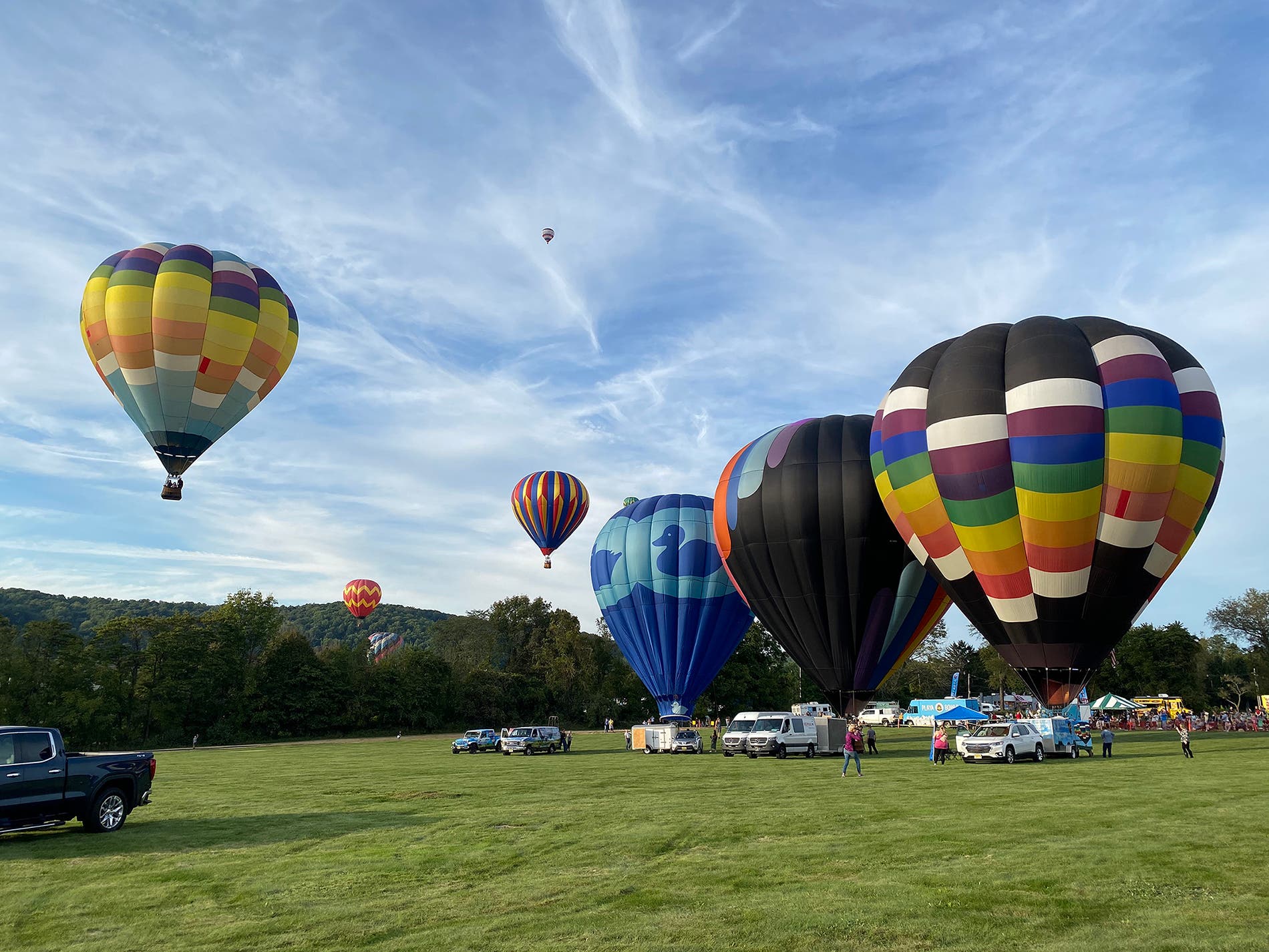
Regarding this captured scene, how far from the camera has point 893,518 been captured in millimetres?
34125

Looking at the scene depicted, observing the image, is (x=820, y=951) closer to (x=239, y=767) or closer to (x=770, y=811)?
(x=770, y=811)

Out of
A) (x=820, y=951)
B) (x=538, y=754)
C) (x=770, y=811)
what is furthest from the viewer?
(x=538, y=754)

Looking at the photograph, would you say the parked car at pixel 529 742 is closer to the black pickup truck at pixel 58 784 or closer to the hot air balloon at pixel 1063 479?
the hot air balloon at pixel 1063 479

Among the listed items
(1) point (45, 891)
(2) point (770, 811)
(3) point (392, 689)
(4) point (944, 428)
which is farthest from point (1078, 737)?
(3) point (392, 689)

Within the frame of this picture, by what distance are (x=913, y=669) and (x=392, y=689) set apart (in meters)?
74.2

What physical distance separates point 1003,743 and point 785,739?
7.80 m

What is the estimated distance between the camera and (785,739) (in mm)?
34875

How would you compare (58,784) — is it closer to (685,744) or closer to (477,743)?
(685,744)

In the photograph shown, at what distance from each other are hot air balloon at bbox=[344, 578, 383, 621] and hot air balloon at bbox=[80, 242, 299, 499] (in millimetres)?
67965

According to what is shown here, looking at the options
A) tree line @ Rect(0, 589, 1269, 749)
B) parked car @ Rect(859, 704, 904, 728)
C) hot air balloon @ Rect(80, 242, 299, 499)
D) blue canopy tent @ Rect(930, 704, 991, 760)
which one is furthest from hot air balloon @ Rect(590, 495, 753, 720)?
tree line @ Rect(0, 589, 1269, 749)

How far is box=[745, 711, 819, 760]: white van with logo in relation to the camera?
34875 millimetres

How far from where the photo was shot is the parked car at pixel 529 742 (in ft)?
145

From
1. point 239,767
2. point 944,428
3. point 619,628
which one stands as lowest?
point 239,767

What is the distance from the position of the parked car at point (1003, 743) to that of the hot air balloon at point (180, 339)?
3109cm
